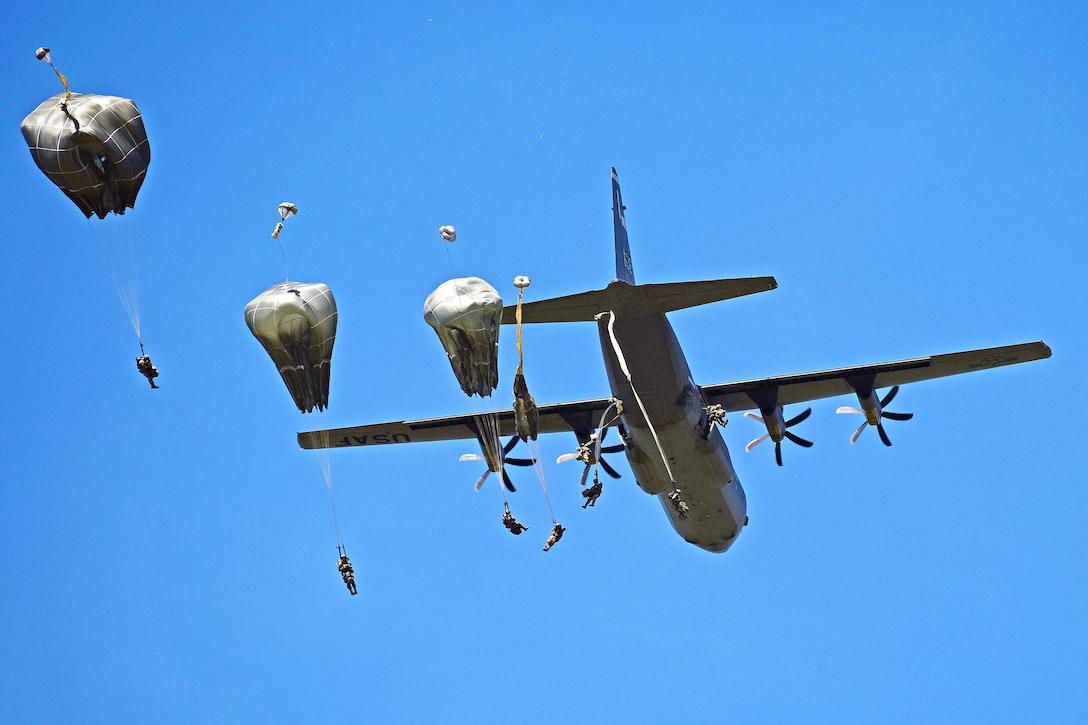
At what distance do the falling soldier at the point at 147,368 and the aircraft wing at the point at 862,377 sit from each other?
1926cm

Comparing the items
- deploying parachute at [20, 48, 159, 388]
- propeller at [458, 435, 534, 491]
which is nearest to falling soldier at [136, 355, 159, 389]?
deploying parachute at [20, 48, 159, 388]

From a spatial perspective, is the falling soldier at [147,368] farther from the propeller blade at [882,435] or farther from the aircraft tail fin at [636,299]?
the propeller blade at [882,435]

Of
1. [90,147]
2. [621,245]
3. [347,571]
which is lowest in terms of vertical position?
[347,571]

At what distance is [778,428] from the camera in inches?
1512

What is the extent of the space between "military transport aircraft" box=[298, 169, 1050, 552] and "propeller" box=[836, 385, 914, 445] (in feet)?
0.13

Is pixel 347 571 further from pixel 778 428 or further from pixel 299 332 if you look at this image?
pixel 778 428

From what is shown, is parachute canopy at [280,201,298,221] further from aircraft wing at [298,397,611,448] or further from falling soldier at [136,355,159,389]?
aircraft wing at [298,397,611,448]

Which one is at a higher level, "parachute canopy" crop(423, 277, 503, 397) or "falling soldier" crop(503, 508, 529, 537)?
"parachute canopy" crop(423, 277, 503, 397)

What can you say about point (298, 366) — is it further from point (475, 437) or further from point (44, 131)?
point (475, 437)

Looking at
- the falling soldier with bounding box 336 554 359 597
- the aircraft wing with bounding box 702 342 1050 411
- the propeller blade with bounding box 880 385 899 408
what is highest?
the aircraft wing with bounding box 702 342 1050 411

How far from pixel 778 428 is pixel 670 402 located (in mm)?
5937

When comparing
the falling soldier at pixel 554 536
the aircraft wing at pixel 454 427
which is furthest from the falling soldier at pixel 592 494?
the aircraft wing at pixel 454 427

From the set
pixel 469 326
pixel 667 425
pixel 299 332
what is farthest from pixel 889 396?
pixel 299 332

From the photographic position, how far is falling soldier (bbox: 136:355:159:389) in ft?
81.2
